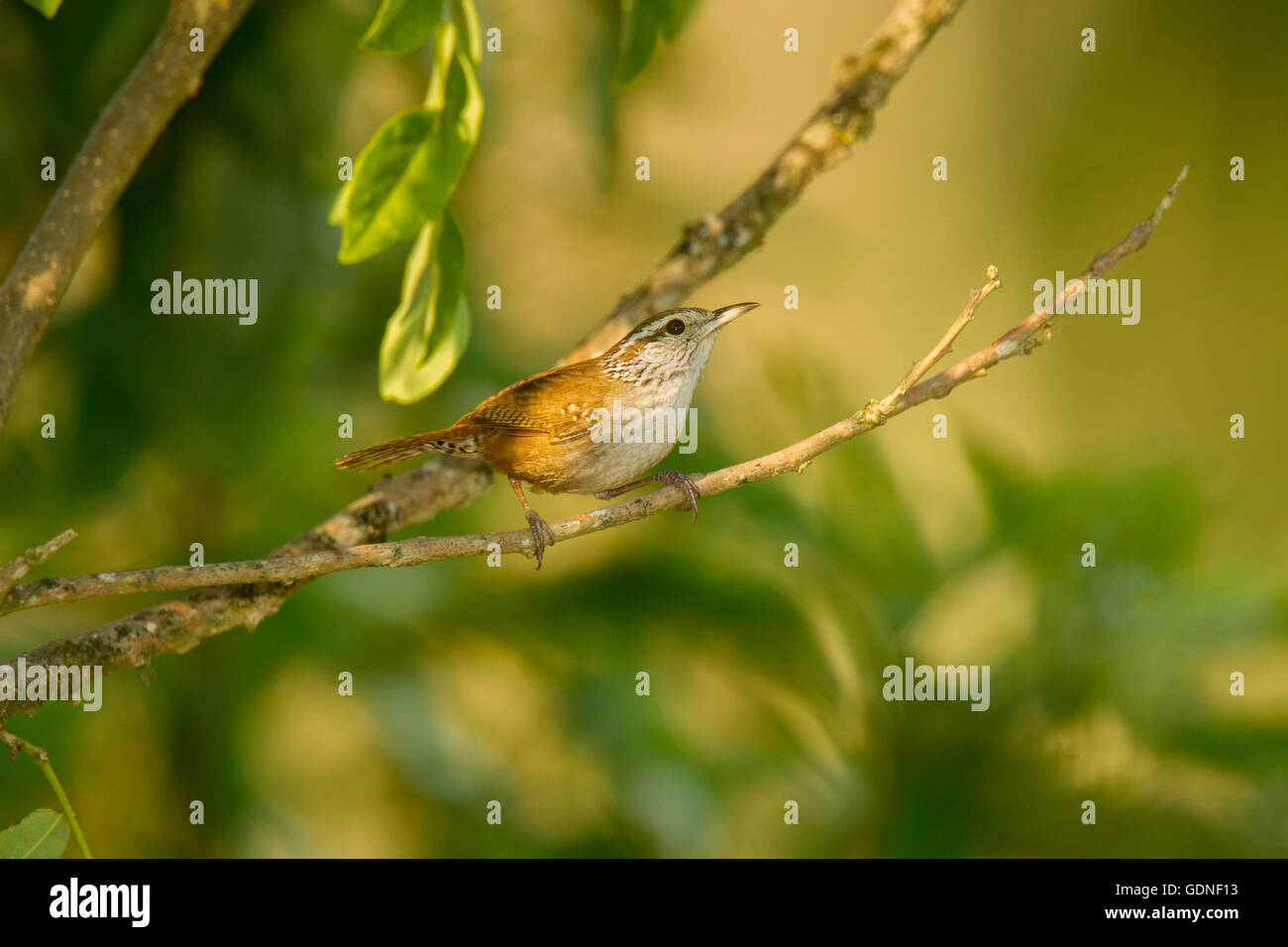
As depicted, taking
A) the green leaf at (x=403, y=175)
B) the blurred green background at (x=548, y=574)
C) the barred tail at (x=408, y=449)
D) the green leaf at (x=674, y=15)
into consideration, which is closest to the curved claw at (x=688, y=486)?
the barred tail at (x=408, y=449)

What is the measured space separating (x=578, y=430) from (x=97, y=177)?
2.06 feet

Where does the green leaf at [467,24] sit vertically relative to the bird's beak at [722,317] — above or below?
above

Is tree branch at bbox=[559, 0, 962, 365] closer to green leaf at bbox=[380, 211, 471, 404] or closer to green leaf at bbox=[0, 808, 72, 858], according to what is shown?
green leaf at bbox=[380, 211, 471, 404]

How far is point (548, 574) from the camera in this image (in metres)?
2.21

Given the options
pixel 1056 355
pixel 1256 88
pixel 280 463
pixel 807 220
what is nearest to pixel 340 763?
pixel 280 463

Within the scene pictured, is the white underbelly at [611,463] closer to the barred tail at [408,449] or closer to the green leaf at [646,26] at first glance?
the barred tail at [408,449]

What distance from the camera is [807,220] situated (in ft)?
8.40

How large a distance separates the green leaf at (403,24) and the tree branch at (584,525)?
444mm

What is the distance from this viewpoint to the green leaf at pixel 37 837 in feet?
3.11

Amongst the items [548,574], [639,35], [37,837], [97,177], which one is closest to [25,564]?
[37,837]

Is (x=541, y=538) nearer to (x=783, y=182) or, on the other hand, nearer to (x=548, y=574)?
(x=783, y=182)

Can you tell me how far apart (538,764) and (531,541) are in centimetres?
133

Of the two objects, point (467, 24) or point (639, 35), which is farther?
point (639, 35)

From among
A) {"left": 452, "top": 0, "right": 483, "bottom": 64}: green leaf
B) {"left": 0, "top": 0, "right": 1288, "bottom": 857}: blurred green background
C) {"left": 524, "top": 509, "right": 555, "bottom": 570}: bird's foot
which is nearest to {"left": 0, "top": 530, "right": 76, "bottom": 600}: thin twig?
{"left": 524, "top": 509, "right": 555, "bottom": 570}: bird's foot
